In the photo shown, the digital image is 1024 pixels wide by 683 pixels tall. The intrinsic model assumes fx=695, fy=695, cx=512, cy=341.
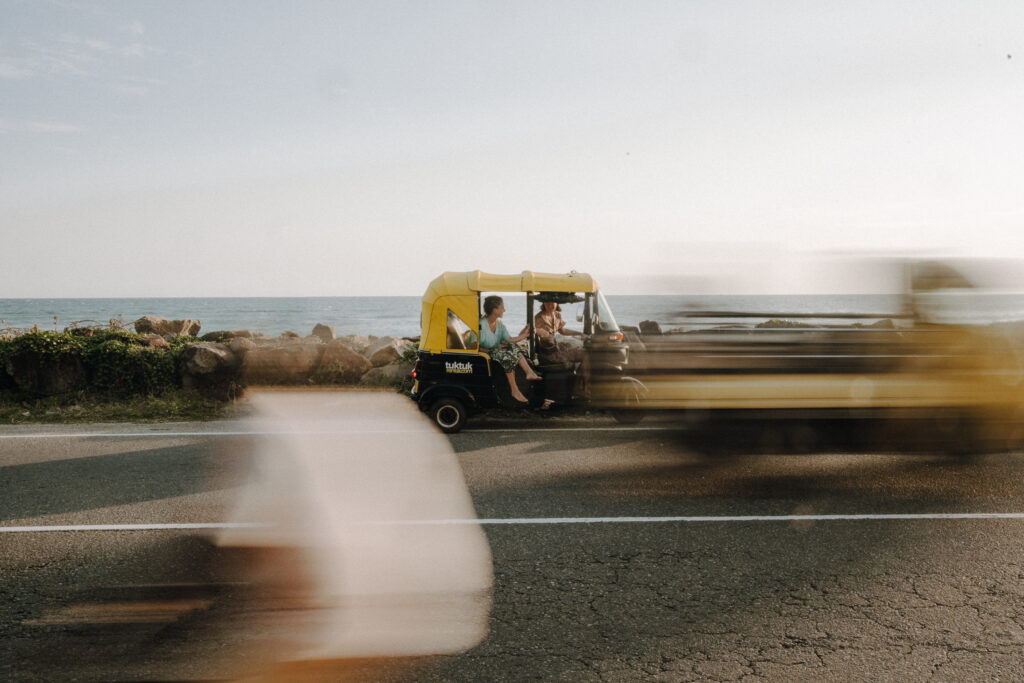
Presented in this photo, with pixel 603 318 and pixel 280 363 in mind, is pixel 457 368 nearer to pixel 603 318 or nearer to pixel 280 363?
pixel 603 318

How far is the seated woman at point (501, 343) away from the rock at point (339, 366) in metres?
3.96

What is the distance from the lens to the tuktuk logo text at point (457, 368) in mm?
8500

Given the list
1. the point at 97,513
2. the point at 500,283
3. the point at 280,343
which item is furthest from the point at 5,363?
the point at 500,283

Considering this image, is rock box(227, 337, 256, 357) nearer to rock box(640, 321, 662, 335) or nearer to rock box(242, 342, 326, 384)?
rock box(242, 342, 326, 384)

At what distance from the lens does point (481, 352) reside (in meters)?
8.53

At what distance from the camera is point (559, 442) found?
7992mm

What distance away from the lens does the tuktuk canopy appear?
8.48 m

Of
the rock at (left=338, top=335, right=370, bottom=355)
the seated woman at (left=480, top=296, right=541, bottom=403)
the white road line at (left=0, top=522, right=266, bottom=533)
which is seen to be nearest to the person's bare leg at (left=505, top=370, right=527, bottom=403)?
the seated woman at (left=480, top=296, right=541, bottom=403)

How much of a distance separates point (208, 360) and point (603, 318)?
6358 millimetres

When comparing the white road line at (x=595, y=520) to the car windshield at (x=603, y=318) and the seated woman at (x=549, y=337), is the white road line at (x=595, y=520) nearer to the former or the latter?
the seated woman at (x=549, y=337)

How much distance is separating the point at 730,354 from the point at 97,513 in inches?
231

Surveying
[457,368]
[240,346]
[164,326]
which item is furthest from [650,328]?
[164,326]

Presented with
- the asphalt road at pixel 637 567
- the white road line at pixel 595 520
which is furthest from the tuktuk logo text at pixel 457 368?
the white road line at pixel 595 520

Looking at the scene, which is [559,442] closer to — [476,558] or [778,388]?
[778,388]
